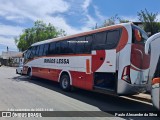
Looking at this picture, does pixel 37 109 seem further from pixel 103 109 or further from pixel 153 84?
pixel 153 84

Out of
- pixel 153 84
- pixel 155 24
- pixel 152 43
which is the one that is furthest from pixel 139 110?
pixel 155 24

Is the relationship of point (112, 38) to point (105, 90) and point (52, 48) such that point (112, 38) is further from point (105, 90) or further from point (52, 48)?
point (52, 48)

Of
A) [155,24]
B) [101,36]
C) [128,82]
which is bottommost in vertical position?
[128,82]

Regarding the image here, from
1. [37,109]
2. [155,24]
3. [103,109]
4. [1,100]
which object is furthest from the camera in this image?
[155,24]

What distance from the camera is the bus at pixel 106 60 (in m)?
10.1

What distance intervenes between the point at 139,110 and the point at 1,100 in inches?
221

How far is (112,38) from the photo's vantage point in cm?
1088

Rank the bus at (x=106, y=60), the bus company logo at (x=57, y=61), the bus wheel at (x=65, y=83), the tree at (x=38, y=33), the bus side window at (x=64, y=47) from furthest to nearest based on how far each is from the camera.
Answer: the tree at (x=38, y=33)
the bus side window at (x=64, y=47)
the bus company logo at (x=57, y=61)
the bus wheel at (x=65, y=83)
the bus at (x=106, y=60)

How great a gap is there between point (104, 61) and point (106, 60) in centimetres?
13

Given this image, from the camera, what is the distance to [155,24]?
26.9m

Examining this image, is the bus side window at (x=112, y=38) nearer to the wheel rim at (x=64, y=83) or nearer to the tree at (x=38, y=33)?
the wheel rim at (x=64, y=83)

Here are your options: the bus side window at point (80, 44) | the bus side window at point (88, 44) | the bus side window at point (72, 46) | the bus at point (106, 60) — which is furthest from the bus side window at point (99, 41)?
the bus side window at point (72, 46)

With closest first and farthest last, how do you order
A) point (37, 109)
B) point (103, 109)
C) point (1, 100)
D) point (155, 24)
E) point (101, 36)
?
point (37, 109)
point (103, 109)
point (1, 100)
point (101, 36)
point (155, 24)

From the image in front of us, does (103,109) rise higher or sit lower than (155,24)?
lower
